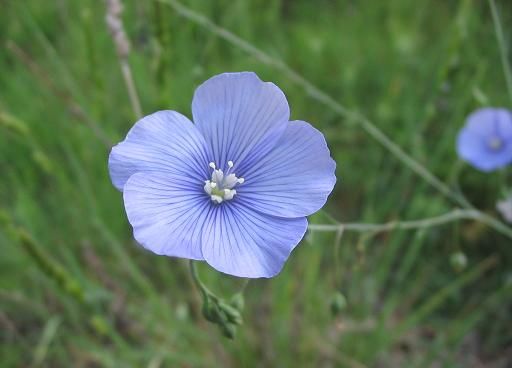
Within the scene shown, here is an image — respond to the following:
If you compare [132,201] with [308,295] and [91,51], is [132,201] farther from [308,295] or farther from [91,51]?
[308,295]

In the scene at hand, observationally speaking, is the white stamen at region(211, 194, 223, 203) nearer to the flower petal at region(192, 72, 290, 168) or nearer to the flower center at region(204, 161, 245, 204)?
the flower center at region(204, 161, 245, 204)

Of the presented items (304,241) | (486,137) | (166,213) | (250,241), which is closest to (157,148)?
(166,213)

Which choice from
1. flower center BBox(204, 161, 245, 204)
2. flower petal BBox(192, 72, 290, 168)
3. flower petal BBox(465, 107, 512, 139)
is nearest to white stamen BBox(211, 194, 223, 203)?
flower center BBox(204, 161, 245, 204)

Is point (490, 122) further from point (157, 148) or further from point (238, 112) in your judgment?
point (157, 148)

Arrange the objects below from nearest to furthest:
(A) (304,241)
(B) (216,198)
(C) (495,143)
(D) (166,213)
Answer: (D) (166,213) < (B) (216,198) < (A) (304,241) < (C) (495,143)

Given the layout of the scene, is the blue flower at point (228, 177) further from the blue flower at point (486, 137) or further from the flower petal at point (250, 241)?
the blue flower at point (486, 137)

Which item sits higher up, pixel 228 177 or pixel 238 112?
pixel 238 112

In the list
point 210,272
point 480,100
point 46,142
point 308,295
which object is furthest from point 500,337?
point 46,142
